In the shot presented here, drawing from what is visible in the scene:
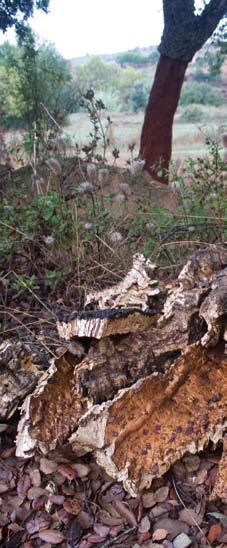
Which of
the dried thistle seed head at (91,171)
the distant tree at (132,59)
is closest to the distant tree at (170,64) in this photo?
the distant tree at (132,59)

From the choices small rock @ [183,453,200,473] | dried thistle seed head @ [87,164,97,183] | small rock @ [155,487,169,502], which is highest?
dried thistle seed head @ [87,164,97,183]

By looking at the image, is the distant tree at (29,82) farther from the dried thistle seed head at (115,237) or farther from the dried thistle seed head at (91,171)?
the dried thistle seed head at (115,237)

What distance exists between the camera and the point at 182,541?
4.53ft

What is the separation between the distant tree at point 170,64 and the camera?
195 inches

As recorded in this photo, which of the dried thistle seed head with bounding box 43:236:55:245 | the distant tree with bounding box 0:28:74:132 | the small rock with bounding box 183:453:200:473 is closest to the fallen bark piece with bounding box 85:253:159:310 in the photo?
the small rock with bounding box 183:453:200:473

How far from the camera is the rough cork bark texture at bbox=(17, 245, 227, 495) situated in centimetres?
142

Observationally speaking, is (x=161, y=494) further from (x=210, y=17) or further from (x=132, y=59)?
(x=132, y=59)

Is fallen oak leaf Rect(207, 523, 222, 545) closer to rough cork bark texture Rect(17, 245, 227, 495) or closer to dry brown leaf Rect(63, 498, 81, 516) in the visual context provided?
rough cork bark texture Rect(17, 245, 227, 495)

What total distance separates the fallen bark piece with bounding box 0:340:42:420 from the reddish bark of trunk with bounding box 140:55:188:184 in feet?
12.1

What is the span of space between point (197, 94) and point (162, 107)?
1.43 metres

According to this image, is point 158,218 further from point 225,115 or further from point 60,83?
point 225,115

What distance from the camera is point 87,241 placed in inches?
99.7

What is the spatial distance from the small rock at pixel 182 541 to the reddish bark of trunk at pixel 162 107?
4.18m

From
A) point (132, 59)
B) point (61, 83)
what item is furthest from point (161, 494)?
point (132, 59)
